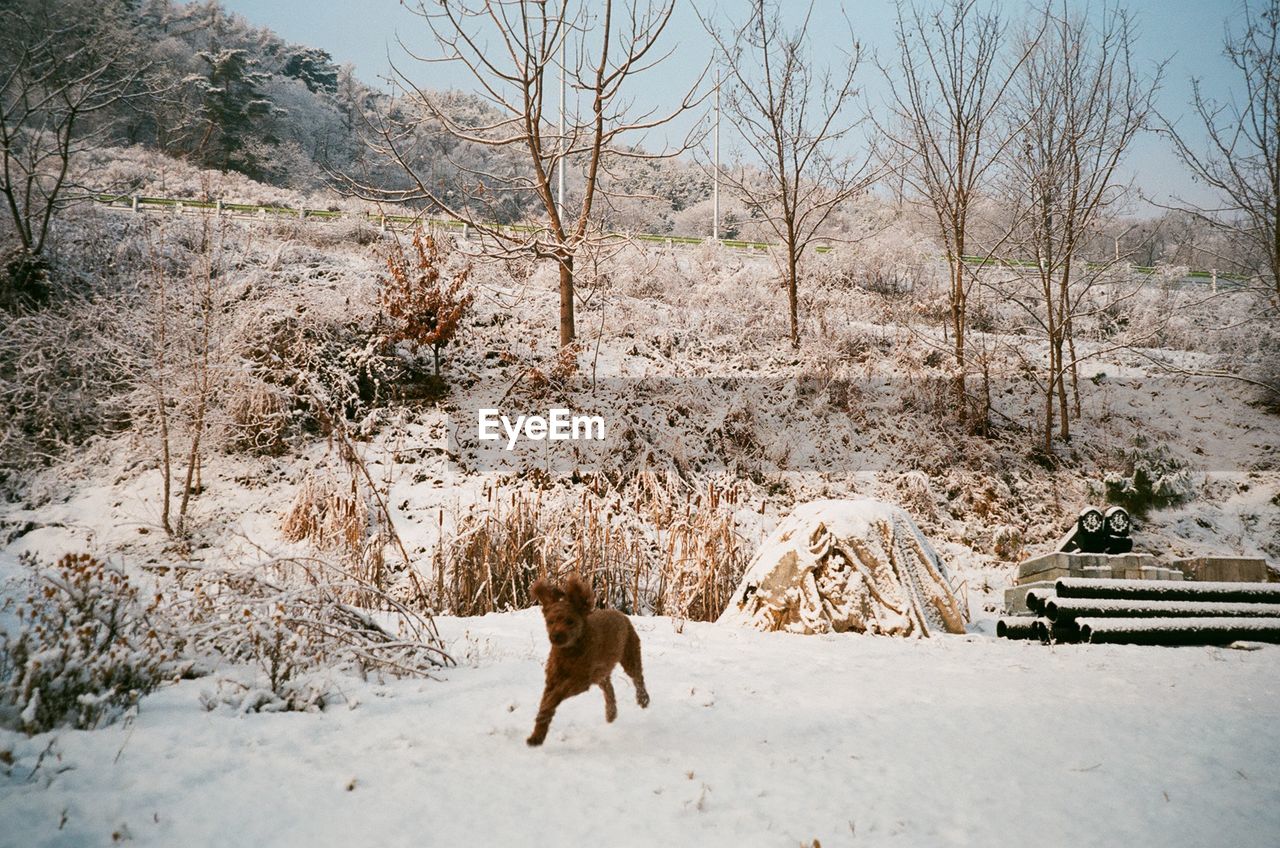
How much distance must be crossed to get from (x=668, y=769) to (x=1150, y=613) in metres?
5.07

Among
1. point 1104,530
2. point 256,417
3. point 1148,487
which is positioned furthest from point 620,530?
point 1148,487

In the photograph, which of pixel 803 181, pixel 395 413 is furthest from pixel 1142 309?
pixel 395 413

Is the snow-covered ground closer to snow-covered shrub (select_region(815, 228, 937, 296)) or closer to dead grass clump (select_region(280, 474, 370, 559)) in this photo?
dead grass clump (select_region(280, 474, 370, 559))

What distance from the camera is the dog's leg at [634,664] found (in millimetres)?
2295

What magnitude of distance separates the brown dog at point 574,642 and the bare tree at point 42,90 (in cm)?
1289

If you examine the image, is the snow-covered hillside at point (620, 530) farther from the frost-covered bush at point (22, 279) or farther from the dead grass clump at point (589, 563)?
the frost-covered bush at point (22, 279)

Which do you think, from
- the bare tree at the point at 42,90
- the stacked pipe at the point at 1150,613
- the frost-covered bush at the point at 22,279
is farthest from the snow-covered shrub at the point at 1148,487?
the frost-covered bush at the point at 22,279

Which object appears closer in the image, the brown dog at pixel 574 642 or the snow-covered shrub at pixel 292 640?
the brown dog at pixel 574 642

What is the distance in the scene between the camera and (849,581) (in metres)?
4.93

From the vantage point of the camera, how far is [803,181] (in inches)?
557

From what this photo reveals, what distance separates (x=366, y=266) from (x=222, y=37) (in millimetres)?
36182

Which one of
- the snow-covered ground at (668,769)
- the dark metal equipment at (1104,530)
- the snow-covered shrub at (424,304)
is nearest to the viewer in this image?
the snow-covered ground at (668,769)

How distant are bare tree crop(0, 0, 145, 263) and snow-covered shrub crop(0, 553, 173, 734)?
11.3 meters

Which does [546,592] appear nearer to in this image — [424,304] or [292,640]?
[292,640]
